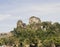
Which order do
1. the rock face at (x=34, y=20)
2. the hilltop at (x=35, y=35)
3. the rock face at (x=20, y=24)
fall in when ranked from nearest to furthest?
the hilltop at (x=35, y=35)
the rock face at (x=34, y=20)
the rock face at (x=20, y=24)

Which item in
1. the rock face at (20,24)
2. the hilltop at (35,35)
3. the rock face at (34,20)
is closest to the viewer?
the hilltop at (35,35)

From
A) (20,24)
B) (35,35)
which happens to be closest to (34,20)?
(20,24)

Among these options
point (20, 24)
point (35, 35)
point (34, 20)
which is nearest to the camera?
point (35, 35)

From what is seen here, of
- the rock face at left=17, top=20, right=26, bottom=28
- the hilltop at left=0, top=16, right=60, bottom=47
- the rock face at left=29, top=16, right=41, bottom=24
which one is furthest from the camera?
the rock face at left=17, top=20, right=26, bottom=28

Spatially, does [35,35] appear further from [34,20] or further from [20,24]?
[20,24]

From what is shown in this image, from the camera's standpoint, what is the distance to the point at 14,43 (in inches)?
2158

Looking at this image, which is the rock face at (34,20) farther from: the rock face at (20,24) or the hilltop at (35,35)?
the rock face at (20,24)

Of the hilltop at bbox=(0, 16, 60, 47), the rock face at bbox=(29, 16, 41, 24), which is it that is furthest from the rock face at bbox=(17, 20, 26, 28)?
the rock face at bbox=(29, 16, 41, 24)

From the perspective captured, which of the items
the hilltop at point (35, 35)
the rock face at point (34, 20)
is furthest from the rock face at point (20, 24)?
the rock face at point (34, 20)

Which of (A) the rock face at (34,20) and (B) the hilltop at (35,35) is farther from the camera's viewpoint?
(A) the rock face at (34,20)

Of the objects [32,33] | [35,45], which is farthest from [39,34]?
[35,45]

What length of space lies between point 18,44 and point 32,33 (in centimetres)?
630

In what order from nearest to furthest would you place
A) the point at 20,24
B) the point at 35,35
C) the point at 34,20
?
the point at 35,35 < the point at 34,20 < the point at 20,24

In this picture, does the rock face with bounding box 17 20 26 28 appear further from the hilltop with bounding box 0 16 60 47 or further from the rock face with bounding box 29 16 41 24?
the rock face with bounding box 29 16 41 24
